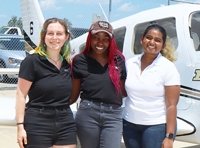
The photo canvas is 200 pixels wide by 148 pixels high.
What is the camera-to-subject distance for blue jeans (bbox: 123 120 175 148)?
2085 millimetres

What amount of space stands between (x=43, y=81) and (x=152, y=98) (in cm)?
84

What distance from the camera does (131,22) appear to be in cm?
417

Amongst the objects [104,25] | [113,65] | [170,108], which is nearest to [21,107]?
[113,65]

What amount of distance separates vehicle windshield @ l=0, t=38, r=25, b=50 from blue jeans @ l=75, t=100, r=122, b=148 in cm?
929

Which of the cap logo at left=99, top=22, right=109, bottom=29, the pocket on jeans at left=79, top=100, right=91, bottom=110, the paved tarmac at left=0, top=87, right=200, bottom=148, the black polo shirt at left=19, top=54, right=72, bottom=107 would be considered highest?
the cap logo at left=99, top=22, right=109, bottom=29

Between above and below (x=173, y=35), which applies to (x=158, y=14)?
above

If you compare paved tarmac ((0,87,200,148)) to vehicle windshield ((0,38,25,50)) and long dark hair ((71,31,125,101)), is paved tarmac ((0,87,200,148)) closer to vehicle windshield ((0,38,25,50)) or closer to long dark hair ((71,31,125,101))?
long dark hair ((71,31,125,101))

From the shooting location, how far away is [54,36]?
204 cm

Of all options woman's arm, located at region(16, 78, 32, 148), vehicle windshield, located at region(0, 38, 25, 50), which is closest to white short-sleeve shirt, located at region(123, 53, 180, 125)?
woman's arm, located at region(16, 78, 32, 148)

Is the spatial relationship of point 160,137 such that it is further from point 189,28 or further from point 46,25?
point 189,28

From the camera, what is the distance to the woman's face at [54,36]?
204cm

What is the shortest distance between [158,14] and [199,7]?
56 centimetres

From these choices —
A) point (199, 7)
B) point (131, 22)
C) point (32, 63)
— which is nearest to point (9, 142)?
point (131, 22)

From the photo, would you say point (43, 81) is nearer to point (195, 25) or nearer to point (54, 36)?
point (54, 36)
